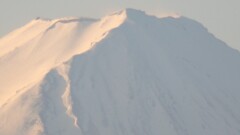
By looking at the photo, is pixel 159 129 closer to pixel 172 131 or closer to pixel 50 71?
pixel 172 131

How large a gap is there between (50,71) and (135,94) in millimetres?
19910

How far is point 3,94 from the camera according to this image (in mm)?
197125

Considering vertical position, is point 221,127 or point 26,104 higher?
point 26,104

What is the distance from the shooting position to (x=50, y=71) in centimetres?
19538

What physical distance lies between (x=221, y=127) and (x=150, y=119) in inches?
725

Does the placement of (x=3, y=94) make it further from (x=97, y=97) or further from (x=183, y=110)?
(x=183, y=110)

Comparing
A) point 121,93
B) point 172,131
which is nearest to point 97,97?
point 121,93

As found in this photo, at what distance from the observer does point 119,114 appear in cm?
18875

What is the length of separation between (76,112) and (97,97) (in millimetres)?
8847

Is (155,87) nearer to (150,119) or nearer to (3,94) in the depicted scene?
(150,119)

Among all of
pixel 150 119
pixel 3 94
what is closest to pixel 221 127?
pixel 150 119

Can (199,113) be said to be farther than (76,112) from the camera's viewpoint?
Yes

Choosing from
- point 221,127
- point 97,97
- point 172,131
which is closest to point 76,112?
point 97,97

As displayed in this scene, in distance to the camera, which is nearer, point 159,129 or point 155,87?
point 159,129
